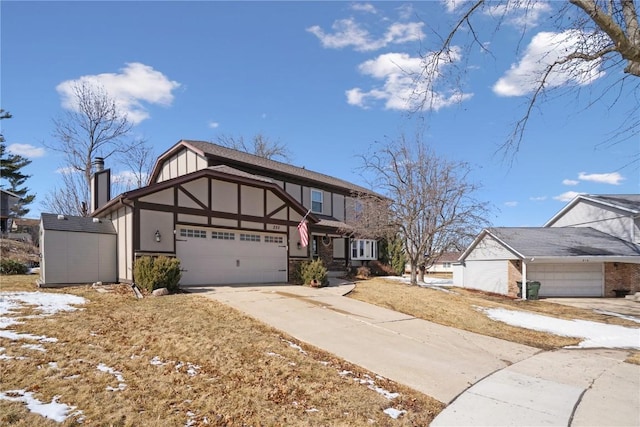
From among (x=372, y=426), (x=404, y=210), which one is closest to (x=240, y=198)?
(x=404, y=210)

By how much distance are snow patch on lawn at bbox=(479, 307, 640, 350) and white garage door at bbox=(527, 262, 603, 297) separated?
7.82 metres

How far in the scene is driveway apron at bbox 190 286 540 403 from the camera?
21.2 feet

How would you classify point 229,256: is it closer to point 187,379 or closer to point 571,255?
point 187,379

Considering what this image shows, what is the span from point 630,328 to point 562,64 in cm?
1007

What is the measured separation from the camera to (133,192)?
12.9 meters

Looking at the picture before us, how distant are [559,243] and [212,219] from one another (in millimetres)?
19240

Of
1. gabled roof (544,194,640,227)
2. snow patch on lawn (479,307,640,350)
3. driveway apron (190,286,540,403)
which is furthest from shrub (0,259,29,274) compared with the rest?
gabled roof (544,194,640,227)

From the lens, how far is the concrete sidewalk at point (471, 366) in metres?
5.16

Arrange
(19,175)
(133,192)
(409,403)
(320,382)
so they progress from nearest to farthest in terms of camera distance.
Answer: (409,403) < (320,382) < (133,192) < (19,175)

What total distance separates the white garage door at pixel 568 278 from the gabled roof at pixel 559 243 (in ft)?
2.75

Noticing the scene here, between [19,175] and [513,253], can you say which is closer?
[513,253]

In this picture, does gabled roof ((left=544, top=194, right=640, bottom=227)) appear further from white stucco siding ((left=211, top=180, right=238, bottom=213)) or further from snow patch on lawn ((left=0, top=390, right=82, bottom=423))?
snow patch on lawn ((left=0, top=390, right=82, bottom=423))

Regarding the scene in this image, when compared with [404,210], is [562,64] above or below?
above

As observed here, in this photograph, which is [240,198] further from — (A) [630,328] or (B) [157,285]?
(A) [630,328]
